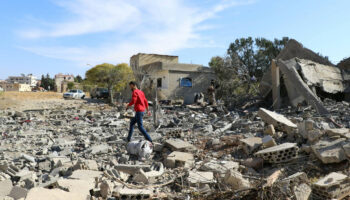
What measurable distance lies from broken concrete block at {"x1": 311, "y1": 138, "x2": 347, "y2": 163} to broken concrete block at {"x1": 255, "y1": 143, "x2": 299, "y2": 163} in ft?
1.15

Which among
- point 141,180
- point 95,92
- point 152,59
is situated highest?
point 152,59

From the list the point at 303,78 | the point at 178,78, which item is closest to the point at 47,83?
the point at 178,78

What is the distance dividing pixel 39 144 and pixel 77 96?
21469 millimetres

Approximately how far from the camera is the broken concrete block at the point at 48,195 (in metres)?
3.01

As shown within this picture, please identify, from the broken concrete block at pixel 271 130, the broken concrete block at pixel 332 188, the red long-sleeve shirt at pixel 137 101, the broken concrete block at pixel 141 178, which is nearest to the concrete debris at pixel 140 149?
the red long-sleeve shirt at pixel 137 101

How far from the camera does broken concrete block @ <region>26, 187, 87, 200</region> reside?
3.01m

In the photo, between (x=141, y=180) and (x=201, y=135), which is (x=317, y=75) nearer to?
(x=201, y=135)

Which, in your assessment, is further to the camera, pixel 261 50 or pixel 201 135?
pixel 261 50

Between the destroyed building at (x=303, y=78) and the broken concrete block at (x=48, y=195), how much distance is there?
28.9ft

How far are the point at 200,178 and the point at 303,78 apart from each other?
9.08 m

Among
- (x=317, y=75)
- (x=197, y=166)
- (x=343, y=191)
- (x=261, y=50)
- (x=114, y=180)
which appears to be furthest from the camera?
(x=261, y=50)

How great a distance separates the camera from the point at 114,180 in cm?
427

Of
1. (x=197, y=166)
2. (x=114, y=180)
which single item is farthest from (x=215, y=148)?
(x=114, y=180)

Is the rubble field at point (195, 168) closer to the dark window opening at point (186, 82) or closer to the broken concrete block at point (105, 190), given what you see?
the broken concrete block at point (105, 190)
